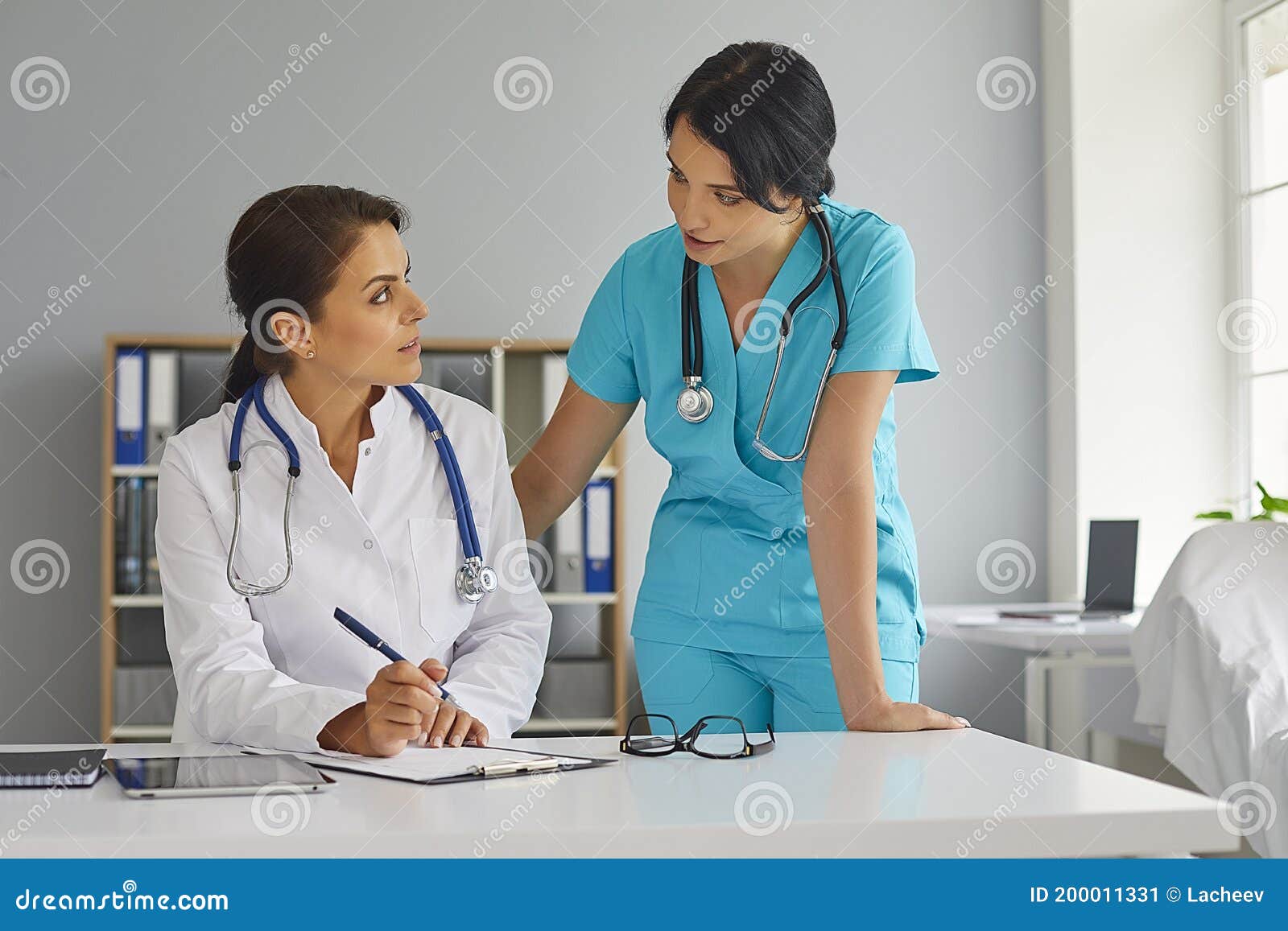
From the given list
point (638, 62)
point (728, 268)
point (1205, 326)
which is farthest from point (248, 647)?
point (1205, 326)

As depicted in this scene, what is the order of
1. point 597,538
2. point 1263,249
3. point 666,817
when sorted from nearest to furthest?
point 666,817 → point 597,538 → point 1263,249

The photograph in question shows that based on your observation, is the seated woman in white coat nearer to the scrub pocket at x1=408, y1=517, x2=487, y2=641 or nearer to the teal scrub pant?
the scrub pocket at x1=408, y1=517, x2=487, y2=641

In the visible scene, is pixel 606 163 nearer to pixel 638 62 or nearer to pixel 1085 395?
pixel 638 62

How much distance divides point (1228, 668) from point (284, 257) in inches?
68.0

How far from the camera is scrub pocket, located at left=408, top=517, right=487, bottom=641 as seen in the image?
5.01ft

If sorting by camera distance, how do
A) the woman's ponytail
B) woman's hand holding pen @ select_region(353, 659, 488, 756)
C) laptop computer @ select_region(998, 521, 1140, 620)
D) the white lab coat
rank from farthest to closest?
1. laptop computer @ select_region(998, 521, 1140, 620)
2. the woman's ponytail
3. the white lab coat
4. woman's hand holding pen @ select_region(353, 659, 488, 756)

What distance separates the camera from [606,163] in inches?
148

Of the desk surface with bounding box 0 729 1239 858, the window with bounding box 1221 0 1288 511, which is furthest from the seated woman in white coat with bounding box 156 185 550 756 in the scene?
the window with bounding box 1221 0 1288 511

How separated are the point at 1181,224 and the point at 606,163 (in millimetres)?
1712

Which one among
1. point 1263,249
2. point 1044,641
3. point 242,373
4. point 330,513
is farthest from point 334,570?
point 1263,249

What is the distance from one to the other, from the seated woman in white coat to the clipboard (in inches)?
5.3

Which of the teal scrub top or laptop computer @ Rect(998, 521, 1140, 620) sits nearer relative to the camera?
the teal scrub top

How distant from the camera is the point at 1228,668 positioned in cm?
223

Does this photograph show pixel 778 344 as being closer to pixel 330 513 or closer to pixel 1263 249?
A: pixel 330 513
